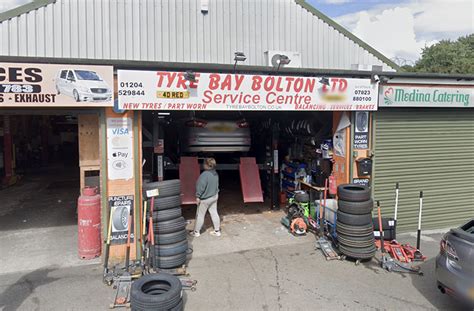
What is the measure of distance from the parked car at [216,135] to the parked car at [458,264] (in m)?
5.61

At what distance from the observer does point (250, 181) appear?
381 inches

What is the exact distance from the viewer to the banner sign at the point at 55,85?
5305 mm

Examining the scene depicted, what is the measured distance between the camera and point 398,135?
25.7 feet

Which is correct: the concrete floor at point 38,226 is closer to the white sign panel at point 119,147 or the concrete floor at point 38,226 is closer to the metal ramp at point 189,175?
the white sign panel at point 119,147

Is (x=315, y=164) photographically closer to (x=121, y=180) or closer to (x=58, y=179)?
(x=121, y=180)

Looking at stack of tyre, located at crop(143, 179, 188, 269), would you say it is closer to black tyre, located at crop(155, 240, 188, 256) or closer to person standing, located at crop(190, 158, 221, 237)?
black tyre, located at crop(155, 240, 188, 256)

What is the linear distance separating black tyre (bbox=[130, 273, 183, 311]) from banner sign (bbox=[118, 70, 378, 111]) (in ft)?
9.07

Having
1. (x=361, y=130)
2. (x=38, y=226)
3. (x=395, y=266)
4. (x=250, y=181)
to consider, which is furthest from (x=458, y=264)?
(x=38, y=226)

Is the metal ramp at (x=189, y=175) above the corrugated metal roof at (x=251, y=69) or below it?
below

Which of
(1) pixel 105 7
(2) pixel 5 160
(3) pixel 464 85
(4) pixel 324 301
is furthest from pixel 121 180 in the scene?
(2) pixel 5 160

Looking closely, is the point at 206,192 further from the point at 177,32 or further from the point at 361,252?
the point at 177,32

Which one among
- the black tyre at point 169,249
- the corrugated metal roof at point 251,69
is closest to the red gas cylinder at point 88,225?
the black tyre at point 169,249

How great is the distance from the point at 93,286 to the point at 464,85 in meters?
8.28

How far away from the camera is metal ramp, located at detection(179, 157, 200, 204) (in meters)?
9.28
